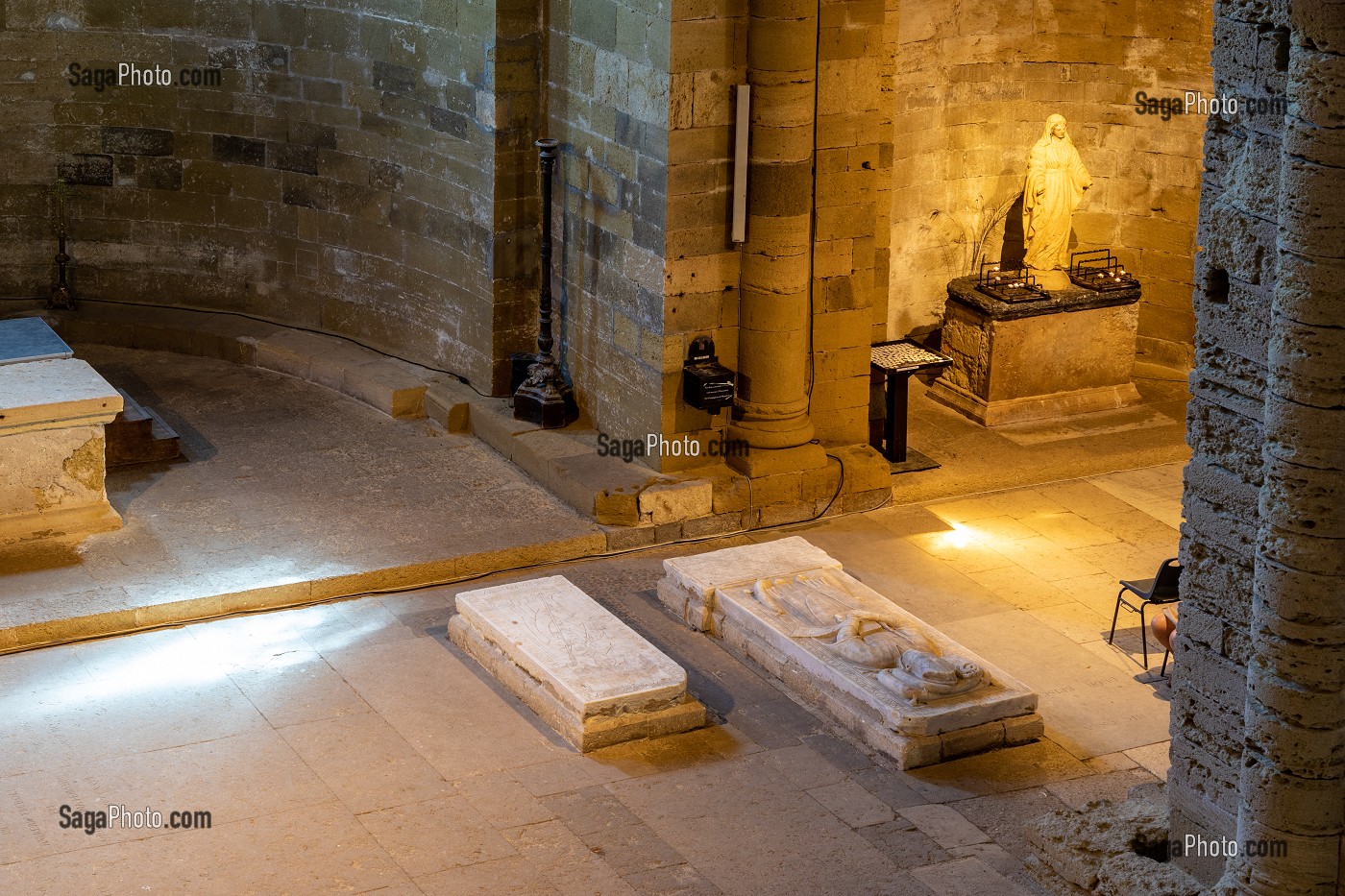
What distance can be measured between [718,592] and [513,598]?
3.50 ft

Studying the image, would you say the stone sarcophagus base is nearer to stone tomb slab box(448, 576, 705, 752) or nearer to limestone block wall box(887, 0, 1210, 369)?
stone tomb slab box(448, 576, 705, 752)

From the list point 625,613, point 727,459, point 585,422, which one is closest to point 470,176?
point 585,422

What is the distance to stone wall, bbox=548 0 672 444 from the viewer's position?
11.3 m

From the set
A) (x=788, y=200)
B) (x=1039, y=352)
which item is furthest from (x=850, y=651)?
(x=1039, y=352)

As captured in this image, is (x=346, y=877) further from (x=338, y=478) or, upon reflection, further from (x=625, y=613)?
(x=338, y=478)

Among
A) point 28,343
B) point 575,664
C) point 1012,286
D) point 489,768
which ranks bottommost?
point 489,768

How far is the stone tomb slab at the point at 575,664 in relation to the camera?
358 inches

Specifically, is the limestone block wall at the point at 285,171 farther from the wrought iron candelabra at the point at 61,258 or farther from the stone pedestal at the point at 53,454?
the stone pedestal at the point at 53,454

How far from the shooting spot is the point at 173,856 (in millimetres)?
8062

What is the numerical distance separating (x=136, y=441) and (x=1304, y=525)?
25.4ft

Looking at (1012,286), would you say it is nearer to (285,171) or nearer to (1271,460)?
(285,171)

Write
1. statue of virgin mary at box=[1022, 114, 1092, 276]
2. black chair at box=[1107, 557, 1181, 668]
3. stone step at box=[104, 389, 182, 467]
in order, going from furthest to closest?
1. statue of virgin mary at box=[1022, 114, 1092, 276]
2. stone step at box=[104, 389, 182, 467]
3. black chair at box=[1107, 557, 1181, 668]

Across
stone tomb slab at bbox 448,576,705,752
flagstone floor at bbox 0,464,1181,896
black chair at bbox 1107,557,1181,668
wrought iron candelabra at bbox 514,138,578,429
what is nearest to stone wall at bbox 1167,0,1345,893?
flagstone floor at bbox 0,464,1181,896

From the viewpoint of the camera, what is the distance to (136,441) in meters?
12.1
